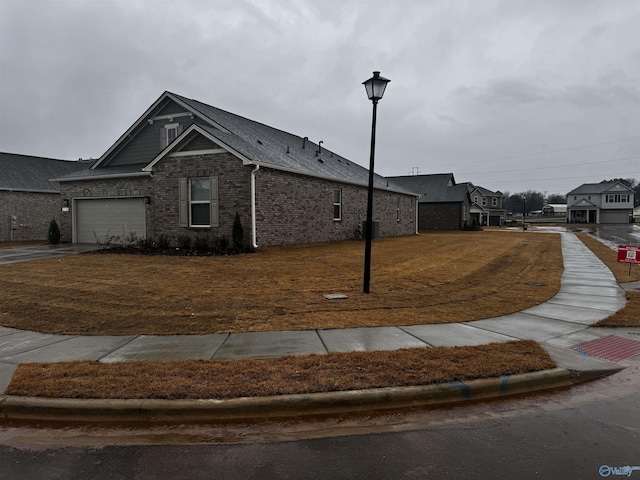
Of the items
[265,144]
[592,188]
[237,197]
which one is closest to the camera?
[237,197]

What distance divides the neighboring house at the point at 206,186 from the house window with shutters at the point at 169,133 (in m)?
0.05

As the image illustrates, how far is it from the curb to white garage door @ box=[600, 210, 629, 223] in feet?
283

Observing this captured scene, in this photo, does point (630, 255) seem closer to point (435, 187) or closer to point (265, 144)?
point (265, 144)

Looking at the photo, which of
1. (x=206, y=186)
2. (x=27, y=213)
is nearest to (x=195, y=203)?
(x=206, y=186)

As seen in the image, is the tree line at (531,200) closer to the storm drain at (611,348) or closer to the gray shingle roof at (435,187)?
the gray shingle roof at (435,187)

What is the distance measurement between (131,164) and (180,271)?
12272 millimetres

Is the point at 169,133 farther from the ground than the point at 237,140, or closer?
farther from the ground

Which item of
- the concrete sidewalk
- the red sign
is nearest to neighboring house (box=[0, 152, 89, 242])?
the concrete sidewalk

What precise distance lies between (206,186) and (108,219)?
23.1 ft

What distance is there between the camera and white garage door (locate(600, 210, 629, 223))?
238ft

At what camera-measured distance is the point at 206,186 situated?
16.5 m

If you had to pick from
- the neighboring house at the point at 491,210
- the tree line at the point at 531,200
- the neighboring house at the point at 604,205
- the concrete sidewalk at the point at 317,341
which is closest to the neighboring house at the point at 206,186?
the concrete sidewalk at the point at 317,341

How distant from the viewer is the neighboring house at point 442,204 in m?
47.1

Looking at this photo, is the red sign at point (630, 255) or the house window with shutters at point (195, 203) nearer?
the red sign at point (630, 255)
